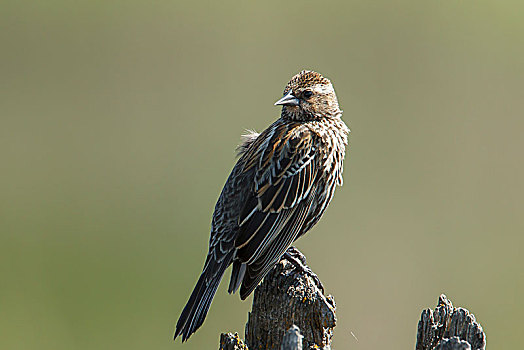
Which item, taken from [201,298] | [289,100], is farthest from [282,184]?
[201,298]

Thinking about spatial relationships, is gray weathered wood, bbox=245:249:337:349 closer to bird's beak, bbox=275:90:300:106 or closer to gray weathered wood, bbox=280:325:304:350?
gray weathered wood, bbox=280:325:304:350

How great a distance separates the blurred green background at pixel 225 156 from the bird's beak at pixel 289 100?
280cm

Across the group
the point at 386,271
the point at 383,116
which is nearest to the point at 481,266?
the point at 386,271

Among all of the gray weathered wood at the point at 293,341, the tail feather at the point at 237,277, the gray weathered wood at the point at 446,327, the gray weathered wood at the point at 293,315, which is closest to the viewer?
the gray weathered wood at the point at 293,341

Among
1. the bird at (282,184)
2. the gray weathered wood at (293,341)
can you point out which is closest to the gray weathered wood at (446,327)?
the gray weathered wood at (293,341)

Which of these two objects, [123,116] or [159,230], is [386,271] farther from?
[123,116]

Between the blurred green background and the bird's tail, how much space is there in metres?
2.61

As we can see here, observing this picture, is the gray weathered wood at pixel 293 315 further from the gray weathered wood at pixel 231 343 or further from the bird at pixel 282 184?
the bird at pixel 282 184

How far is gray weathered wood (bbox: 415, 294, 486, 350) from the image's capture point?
340 cm

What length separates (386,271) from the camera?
856cm

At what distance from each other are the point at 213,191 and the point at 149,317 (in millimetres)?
2089

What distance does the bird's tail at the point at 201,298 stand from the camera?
178 inches

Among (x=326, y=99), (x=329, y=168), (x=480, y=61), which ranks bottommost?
(x=329, y=168)

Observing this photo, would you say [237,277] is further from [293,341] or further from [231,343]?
[293,341]
